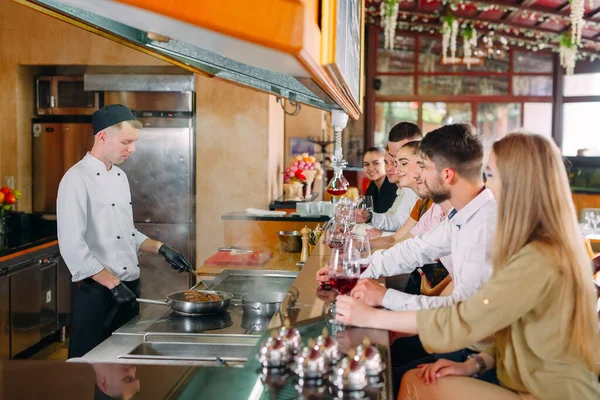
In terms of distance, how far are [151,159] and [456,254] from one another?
15.7 ft

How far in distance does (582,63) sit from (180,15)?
14.2m

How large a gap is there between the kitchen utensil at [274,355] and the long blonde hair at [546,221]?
2.57 ft

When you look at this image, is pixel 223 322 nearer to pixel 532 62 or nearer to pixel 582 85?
pixel 532 62

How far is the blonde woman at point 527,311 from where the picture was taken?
1886 millimetres

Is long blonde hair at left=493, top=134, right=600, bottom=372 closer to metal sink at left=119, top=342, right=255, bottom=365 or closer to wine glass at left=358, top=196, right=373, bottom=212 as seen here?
metal sink at left=119, top=342, right=255, bottom=365

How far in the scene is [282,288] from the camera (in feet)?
10.8

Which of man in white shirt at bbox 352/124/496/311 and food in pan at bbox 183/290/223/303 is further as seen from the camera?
food in pan at bbox 183/290/223/303

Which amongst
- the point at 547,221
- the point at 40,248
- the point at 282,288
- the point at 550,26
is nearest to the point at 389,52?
the point at 550,26

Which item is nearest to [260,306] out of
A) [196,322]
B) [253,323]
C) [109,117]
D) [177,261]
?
[253,323]

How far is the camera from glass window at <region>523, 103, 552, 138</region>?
14086 mm

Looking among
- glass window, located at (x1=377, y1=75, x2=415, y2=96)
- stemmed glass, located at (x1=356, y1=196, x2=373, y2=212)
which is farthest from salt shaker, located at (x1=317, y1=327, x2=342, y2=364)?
glass window, located at (x1=377, y1=75, x2=415, y2=96)

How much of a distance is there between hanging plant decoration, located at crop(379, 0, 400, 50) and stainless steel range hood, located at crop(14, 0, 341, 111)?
8197mm

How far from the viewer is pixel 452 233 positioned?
258 cm

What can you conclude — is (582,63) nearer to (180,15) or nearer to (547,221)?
(547,221)
